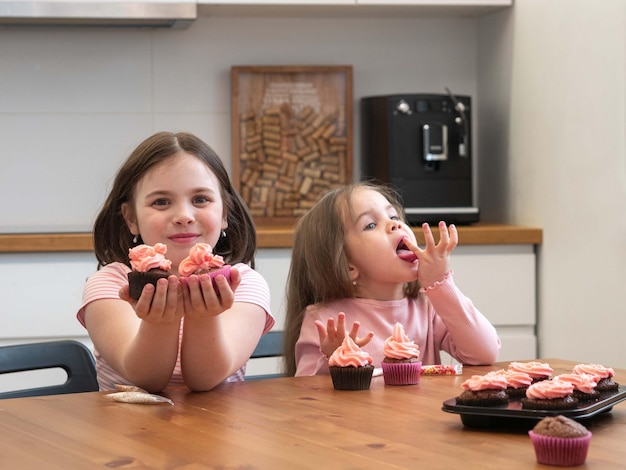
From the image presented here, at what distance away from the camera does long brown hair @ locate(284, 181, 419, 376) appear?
1785 millimetres

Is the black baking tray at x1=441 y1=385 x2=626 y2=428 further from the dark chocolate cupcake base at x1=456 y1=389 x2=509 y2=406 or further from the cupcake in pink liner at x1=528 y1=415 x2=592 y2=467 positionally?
the cupcake in pink liner at x1=528 y1=415 x2=592 y2=467

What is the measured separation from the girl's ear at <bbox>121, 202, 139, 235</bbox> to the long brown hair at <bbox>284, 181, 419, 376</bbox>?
1.05 feet

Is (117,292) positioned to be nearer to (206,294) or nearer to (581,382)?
(206,294)

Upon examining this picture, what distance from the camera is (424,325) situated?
1.78 m

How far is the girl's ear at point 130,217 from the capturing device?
171cm

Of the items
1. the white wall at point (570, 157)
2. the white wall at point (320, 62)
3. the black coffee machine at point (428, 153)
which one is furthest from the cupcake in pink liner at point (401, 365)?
the black coffee machine at point (428, 153)

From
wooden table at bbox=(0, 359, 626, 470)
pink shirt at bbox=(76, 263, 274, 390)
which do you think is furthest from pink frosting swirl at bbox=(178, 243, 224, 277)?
pink shirt at bbox=(76, 263, 274, 390)

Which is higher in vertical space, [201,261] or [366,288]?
[201,261]

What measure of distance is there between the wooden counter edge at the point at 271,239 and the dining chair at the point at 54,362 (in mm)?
955

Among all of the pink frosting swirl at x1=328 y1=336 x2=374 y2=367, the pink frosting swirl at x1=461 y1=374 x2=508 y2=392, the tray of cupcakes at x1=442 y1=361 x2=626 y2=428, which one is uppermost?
the pink frosting swirl at x1=461 y1=374 x2=508 y2=392

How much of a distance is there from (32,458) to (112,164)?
2.30 m

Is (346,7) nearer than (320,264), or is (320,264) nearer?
(320,264)

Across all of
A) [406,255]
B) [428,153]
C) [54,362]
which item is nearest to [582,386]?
[406,255]

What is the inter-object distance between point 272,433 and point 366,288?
0.78 meters
